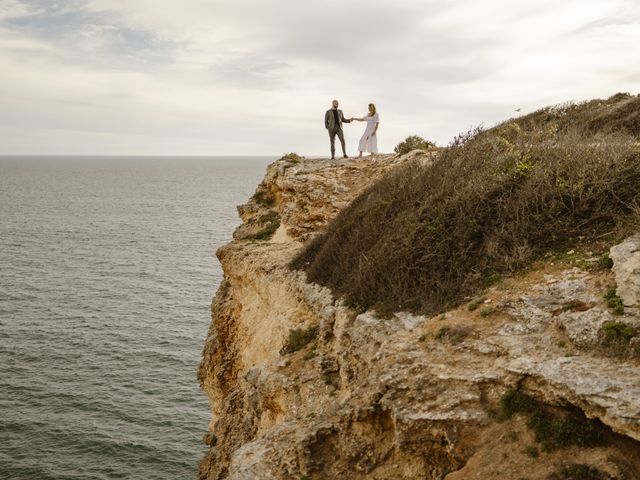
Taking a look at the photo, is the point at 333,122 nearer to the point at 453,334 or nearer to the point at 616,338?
the point at 453,334

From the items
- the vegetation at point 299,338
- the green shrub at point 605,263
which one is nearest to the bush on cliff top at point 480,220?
the green shrub at point 605,263

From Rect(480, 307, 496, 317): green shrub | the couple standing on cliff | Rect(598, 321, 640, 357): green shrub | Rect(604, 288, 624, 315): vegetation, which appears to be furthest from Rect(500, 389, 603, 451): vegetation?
the couple standing on cliff

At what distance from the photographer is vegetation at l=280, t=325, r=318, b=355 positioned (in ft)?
50.8

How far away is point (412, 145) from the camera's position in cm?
2684

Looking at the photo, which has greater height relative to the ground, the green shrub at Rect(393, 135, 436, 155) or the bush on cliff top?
the green shrub at Rect(393, 135, 436, 155)

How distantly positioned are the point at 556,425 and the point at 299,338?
8.40 metres

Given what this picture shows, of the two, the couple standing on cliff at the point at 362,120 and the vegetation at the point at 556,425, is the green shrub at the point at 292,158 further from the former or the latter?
the vegetation at the point at 556,425

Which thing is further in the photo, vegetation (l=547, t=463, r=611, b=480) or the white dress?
the white dress

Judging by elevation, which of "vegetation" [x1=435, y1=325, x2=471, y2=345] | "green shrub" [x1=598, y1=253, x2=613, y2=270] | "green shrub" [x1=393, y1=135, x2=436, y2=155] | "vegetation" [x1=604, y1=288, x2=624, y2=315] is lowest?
"vegetation" [x1=435, y1=325, x2=471, y2=345]

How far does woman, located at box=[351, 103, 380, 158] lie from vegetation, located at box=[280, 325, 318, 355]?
503 inches

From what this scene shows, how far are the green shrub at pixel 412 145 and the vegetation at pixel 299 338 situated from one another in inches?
521

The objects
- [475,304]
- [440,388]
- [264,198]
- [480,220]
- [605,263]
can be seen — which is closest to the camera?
[440,388]

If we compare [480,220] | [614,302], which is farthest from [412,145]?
[614,302]

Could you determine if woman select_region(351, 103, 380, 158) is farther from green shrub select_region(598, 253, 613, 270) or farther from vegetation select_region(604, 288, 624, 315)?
vegetation select_region(604, 288, 624, 315)
